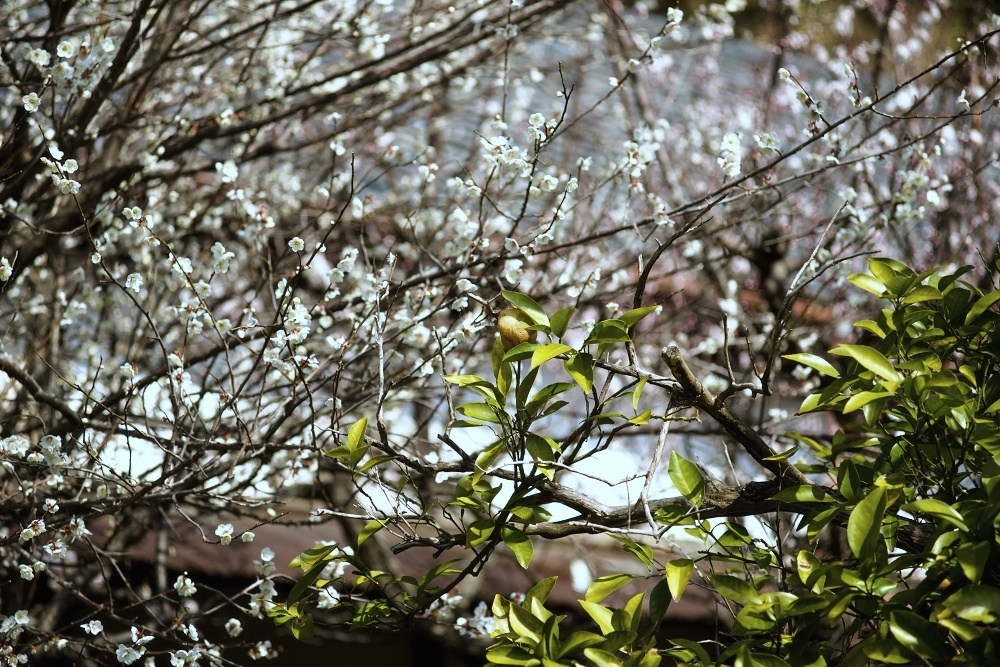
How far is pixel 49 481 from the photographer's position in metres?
2.52

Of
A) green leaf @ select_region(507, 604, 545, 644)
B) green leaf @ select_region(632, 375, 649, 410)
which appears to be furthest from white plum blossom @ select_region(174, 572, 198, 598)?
green leaf @ select_region(632, 375, 649, 410)

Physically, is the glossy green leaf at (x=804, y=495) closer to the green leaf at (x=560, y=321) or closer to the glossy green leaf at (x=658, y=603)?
the glossy green leaf at (x=658, y=603)

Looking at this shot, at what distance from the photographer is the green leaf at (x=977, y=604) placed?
139 cm

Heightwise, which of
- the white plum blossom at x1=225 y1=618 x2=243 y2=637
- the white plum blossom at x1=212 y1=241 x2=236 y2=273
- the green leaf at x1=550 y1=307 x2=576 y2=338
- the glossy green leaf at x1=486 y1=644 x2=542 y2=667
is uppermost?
the white plum blossom at x1=212 y1=241 x2=236 y2=273

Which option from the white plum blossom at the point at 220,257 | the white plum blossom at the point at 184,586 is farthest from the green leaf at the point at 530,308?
the white plum blossom at the point at 184,586

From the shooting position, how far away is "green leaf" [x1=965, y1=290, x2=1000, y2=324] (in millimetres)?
1780

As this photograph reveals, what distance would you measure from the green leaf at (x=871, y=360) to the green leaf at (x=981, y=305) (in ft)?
0.88

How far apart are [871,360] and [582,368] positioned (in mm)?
544

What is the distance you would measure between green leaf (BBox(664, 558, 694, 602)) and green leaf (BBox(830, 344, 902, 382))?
1.61 feet

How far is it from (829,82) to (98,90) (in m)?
4.95

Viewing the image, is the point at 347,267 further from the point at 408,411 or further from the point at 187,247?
the point at 408,411

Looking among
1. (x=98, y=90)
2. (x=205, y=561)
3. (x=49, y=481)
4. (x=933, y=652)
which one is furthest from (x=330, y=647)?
(x=933, y=652)

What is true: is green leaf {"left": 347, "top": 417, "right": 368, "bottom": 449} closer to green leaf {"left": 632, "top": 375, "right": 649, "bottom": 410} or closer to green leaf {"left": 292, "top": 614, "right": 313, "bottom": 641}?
green leaf {"left": 292, "top": 614, "right": 313, "bottom": 641}

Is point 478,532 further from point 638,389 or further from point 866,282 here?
point 866,282
